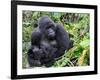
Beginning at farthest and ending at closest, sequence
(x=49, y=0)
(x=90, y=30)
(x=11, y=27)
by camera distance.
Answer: (x=90, y=30)
(x=49, y=0)
(x=11, y=27)

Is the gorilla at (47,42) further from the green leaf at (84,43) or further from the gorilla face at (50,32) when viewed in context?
the green leaf at (84,43)

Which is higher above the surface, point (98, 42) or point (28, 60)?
point (98, 42)

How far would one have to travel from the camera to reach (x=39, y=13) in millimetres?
2064

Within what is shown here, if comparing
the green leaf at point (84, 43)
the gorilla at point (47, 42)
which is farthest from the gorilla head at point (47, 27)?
the green leaf at point (84, 43)

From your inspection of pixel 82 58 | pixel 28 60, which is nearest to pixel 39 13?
pixel 28 60

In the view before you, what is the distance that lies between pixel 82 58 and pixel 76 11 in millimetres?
470

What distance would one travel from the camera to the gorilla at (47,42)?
206 centimetres

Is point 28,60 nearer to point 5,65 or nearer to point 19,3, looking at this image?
point 5,65

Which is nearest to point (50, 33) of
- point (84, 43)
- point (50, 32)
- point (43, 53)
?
point (50, 32)

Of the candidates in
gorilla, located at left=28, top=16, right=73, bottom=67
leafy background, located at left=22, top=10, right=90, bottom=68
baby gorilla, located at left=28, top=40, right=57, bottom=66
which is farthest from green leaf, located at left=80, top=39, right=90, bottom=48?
baby gorilla, located at left=28, top=40, right=57, bottom=66

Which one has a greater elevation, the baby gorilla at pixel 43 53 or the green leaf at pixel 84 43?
the green leaf at pixel 84 43

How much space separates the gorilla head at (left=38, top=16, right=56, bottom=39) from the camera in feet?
6.82

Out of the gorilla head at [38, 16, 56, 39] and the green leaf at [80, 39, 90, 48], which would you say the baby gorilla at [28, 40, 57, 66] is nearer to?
the gorilla head at [38, 16, 56, 39]

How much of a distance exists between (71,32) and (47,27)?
0.25 metres
